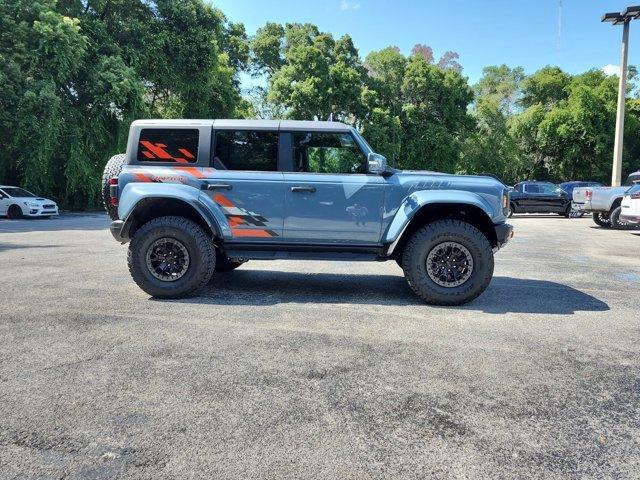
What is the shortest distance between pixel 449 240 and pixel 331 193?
56.4 inches

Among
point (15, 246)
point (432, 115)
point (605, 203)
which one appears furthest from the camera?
point (432, 115)

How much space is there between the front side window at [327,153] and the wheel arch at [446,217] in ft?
2.79

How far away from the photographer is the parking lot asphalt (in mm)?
2354

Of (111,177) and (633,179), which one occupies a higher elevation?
(633,179)

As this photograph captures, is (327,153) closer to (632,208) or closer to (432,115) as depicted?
(632,208)

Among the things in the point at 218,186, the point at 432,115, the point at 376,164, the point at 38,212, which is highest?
the point at 432,115

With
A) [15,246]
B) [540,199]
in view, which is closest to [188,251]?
[15,246]

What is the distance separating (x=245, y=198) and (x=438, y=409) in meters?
3.46

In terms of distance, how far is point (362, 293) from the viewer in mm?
6070

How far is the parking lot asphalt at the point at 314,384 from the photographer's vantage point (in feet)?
→ 7.72

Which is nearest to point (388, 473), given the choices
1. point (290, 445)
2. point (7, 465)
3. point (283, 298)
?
point (290, 445)

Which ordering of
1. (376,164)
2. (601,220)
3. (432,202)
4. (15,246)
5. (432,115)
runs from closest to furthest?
(432,202)
(376,164)
(15,246)
(601,220)
(432,115)

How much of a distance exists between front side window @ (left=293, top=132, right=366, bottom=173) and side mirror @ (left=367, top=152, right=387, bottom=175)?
12 cm

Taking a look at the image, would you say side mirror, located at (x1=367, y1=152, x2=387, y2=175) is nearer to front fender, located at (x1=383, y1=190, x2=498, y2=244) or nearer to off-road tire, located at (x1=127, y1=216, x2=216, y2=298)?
front fender, located at (x1=383, y1=190, x2=498, y2=244)
